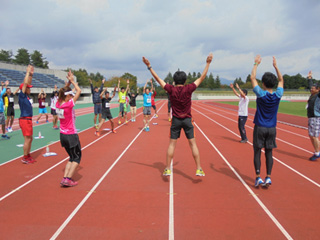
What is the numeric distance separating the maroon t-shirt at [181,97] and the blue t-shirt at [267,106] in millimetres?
1170

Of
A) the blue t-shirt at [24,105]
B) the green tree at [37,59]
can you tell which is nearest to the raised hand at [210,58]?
the blue t-shirt at [24,105]

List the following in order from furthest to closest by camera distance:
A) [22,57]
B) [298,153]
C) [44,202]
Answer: [22,57] → [298,153] → [44,202]

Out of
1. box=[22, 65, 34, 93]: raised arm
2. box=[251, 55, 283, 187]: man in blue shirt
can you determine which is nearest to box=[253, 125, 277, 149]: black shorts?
box=[251, 55, 283, 187]: man in blue shirt

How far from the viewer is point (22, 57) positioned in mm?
85500

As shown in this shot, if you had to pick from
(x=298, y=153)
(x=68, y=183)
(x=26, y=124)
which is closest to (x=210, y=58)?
(x=68, y=183)

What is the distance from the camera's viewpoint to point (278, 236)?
9.34ft

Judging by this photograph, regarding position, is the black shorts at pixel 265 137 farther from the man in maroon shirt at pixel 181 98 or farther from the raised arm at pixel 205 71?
the raised arm at pixel 205 71

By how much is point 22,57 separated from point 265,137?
101 meters

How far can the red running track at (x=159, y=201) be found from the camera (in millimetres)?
2977

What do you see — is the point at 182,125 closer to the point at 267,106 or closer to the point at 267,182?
the point at 267,106

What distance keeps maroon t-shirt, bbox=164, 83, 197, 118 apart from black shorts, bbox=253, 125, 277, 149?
4.37 ft

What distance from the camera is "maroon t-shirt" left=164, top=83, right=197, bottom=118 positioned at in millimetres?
4242

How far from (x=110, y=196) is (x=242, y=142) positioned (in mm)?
6013

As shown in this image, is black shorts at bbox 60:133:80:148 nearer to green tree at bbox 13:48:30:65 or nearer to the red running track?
the red running track
